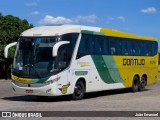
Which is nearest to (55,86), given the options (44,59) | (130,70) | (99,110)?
(44,59)

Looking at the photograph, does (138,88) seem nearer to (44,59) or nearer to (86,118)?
(44,59)

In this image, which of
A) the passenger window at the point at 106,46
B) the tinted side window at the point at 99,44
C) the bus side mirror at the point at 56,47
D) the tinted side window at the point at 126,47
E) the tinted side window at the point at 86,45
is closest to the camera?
the bus side mirror at the point at 56,47

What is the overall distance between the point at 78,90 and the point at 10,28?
19597 mm

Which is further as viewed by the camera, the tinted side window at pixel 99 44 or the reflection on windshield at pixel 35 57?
the tinted side window at pixel 99 44

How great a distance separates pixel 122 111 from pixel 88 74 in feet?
20.2

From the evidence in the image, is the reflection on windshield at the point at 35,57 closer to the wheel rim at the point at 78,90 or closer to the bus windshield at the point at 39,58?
the bus windshield at the point at 39,58

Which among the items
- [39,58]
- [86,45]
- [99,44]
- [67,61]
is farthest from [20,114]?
[99,44]

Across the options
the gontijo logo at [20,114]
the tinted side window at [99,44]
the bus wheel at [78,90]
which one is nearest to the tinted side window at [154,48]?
the tinted side window at [99,44]

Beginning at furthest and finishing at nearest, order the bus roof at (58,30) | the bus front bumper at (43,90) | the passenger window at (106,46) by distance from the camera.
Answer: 1. the passenger window at (106,46)
2. the bus roof at (58,30)
3. the bus front bumper at (43,90)

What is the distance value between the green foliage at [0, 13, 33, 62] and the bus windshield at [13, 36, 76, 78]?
17.9 meters

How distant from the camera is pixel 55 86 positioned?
18016mm

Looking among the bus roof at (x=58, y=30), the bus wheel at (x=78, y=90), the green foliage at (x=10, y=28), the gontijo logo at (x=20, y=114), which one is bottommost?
the gontijo logo at (x=20, y=114)

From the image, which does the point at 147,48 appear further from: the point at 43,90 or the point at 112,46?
the point at 43,90

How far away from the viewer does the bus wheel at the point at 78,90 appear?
63.7 feet
